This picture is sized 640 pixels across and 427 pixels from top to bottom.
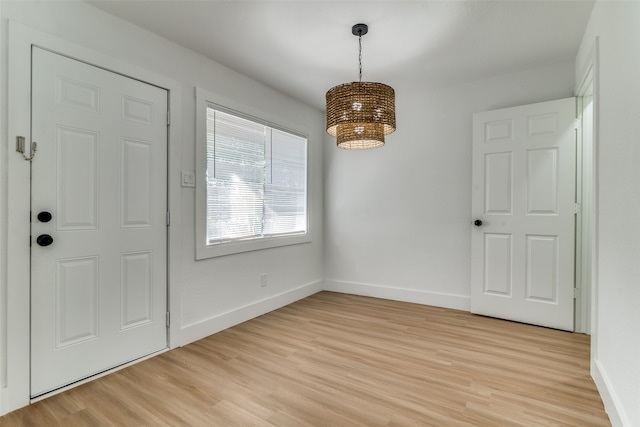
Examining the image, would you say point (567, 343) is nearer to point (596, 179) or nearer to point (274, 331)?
point (596, 179)

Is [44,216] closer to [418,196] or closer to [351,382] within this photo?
[351,382]

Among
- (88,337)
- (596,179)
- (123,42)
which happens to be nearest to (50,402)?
(88,337)

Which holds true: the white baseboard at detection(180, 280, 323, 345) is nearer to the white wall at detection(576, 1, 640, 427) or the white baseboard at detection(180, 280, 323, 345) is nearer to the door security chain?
the door security chain

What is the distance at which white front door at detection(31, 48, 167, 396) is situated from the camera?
1.92m

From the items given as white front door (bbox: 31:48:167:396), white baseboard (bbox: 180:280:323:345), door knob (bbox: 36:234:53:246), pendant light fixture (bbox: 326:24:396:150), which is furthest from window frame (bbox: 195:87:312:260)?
pendant light fixture (bbox: 326:24:396:150)

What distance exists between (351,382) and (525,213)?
7.76 feet

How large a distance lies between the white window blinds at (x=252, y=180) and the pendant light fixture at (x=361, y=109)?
118cm

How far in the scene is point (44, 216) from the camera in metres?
1.90

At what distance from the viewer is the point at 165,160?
2.55 meters

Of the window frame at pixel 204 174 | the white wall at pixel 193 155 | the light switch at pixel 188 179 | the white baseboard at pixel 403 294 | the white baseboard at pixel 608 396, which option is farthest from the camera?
the white baseboard at pixel 403 294

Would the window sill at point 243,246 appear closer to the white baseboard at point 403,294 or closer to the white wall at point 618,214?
the white baseboard at point 403,294

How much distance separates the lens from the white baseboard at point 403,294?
11.7 feet

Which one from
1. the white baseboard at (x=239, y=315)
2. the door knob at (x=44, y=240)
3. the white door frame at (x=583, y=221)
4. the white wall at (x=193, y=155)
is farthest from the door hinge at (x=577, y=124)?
the door knob at (x=44, y=240)

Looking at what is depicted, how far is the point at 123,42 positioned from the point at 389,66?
7.39 ft
